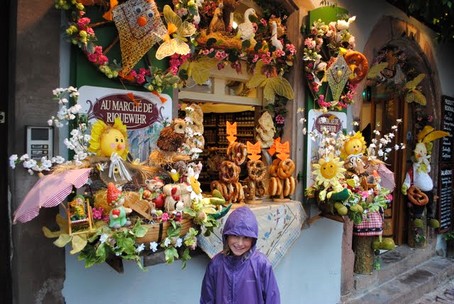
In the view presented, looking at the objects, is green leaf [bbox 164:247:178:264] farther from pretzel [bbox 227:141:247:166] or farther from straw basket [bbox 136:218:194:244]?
pretzel [bbox 227:141:247:166]

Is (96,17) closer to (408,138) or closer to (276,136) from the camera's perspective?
(276,136)

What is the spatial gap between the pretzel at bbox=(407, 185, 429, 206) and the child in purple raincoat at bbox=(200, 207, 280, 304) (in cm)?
494

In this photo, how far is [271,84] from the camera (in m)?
4.33

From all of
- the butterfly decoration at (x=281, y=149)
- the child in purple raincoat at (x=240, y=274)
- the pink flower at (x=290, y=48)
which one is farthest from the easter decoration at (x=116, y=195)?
the pink flower at (x=290, y=48)

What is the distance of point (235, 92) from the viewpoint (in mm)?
4375

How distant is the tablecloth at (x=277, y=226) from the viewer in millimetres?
3930

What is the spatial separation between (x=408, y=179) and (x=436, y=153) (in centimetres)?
74

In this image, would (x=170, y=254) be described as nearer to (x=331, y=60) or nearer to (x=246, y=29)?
(x=246, y=29)

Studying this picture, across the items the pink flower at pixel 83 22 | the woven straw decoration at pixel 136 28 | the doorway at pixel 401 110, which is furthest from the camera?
the doorway at pixel 401 110

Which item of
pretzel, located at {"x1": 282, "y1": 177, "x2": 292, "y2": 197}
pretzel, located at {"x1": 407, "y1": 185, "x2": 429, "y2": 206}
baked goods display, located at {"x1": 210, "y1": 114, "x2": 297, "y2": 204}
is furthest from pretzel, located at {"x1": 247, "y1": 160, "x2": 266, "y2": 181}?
pretzel, located at {"x1": 407, "y1": 185, "x2": 429, "y2": 206}

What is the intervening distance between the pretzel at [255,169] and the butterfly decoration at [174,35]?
136 centimetres

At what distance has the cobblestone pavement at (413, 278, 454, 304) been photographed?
577 cm

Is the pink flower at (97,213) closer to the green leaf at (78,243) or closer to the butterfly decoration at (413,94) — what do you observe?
the green leaf at (78,243)

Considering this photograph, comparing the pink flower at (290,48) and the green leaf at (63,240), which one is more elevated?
the pink flower at (290,48)
